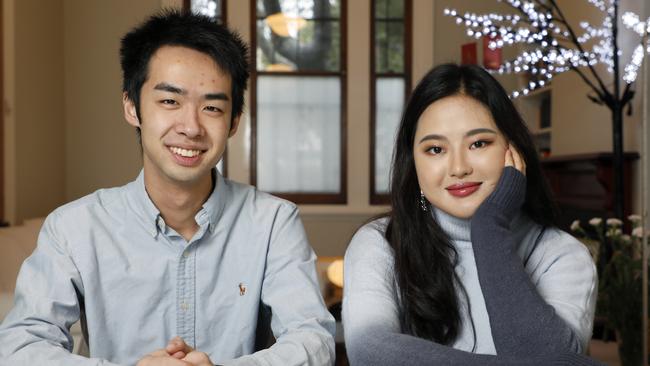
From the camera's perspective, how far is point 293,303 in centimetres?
127

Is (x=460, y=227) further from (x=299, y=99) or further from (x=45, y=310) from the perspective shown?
(x=299, y=99)

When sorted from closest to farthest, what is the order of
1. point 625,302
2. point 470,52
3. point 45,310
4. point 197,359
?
point 197,359 → point 45,310 → point 625,302 → point 470,52

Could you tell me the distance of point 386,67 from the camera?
5723 mm

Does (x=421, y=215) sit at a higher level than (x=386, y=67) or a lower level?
lower

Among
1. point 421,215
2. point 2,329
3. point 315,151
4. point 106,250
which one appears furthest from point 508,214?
point 315,151

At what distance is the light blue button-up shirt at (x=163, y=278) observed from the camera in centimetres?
127

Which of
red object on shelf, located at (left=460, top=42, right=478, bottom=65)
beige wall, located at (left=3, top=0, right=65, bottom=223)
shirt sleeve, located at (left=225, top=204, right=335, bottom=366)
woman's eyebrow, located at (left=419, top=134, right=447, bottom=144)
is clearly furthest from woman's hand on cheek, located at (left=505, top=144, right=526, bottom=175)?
red object on shelf, located at (left=460, top=42, right=478, bottom=65)

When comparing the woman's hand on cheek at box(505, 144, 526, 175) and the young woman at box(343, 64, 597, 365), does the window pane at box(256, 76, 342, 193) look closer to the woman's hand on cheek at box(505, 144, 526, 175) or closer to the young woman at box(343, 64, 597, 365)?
the young woman at box(343, 64, 597, 365)

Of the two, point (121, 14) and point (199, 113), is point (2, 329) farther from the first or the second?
point (121, 14)

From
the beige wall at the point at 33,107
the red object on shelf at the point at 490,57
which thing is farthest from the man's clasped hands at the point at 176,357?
the red object on shelf at the point at 490,57

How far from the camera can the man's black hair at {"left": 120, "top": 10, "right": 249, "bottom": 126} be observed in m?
1.34

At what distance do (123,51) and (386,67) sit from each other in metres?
4.48

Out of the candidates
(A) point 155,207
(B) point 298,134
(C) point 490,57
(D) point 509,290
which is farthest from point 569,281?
(B) point 298,134

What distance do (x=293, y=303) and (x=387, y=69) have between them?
15.2ft
